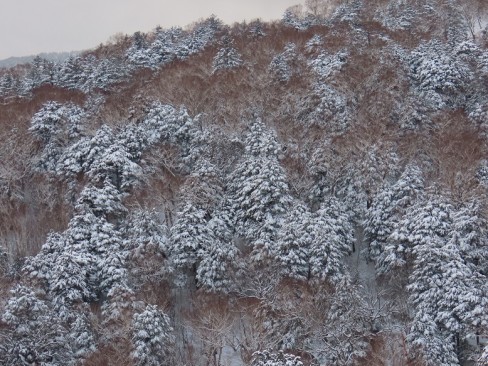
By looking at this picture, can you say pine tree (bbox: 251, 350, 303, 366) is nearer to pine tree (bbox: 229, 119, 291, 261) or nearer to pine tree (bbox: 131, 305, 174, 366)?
pine tree (bbox: 131, 305, 174, 366)

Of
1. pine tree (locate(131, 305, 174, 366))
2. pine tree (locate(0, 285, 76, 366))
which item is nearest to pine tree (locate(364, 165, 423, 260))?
pine tree (locate(131, 305, 174, 366))

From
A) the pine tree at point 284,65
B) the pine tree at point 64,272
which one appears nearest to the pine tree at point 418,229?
the pine tree at point 64,272

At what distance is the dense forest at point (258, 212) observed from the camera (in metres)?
23.5

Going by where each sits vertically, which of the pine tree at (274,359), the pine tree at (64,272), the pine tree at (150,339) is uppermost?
the pine tree at (64,272)

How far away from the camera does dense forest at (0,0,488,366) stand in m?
23.5

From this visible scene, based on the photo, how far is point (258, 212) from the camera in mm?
29734

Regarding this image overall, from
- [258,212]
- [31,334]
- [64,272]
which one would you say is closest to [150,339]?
[31,334]

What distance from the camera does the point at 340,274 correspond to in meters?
26.8

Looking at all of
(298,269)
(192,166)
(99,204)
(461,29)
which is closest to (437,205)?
(298,269)

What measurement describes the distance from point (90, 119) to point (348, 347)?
27003 mm

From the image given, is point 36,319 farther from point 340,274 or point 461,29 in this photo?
point 461,29

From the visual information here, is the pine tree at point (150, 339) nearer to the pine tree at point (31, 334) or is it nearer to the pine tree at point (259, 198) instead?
the pine tree at point (31, 334)

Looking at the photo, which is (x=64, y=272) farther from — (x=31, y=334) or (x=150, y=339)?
(x=150, y=339)

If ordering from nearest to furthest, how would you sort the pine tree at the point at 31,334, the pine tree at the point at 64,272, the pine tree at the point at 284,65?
the pine tree at the point at 31,334 < the pine tree at the point at 64,272 < the pine tree at the point at 284,65
